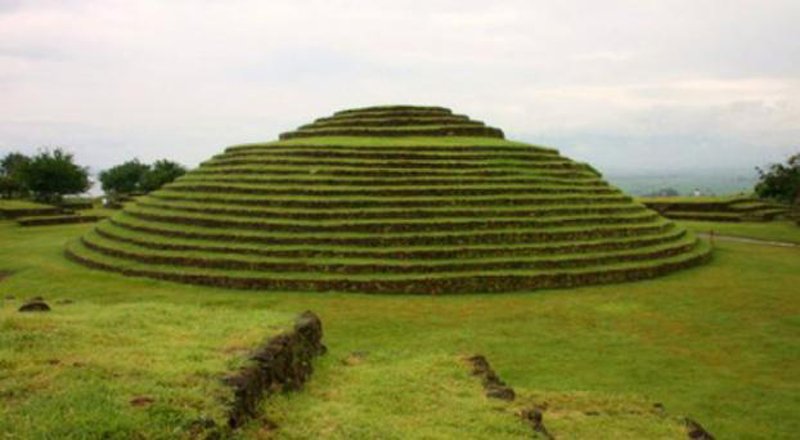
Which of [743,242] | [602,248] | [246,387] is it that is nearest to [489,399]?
[246,387]

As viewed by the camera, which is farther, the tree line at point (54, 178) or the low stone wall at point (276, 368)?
the tree line at point (54, 178)

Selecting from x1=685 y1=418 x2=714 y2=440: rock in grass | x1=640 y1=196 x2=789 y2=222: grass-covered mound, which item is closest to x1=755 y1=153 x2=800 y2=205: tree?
x1=640 y1=196 x2=789 y2=222: grass-covered mound

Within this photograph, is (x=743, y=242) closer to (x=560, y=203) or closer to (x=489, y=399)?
(x=560, y=203)

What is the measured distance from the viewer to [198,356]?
7.04 meters

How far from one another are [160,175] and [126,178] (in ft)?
31.6

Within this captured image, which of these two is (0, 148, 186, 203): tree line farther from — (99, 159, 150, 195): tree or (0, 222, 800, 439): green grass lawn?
(0, 222, 800, 439): green grass lawn

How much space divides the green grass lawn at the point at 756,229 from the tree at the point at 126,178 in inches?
1885

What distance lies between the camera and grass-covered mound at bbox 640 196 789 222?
1612 inches

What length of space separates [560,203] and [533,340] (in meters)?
9.84

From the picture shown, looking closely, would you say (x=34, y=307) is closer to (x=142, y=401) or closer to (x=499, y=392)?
(x=142, y=401)

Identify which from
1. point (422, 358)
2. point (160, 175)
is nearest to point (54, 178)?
point (160, 175)

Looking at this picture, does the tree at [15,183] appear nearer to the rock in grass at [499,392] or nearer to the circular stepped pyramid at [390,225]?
the circular stepped pyramid at [390,225]

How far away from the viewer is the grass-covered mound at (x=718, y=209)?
4094cm

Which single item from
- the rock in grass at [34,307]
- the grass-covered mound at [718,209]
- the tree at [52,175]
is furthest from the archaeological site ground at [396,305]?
the tree at [52,175]
